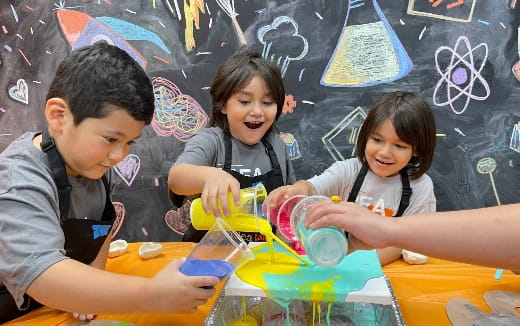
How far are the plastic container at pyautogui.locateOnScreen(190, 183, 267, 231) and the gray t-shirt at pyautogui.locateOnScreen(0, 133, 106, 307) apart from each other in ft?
0.91

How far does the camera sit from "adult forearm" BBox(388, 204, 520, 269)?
0.63 m

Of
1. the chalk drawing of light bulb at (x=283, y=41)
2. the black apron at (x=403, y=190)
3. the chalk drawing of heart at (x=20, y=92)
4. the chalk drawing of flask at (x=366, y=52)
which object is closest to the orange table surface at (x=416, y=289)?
the black apron at (x=403, y=190)

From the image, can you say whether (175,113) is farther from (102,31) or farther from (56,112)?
(56,112)

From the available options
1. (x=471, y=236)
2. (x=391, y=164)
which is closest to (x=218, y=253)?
(x=471, y=236)

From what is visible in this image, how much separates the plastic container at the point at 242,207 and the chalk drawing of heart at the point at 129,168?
109 cm

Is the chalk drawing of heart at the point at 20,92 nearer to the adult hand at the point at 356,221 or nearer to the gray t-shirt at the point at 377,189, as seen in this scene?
the gray t-shirt at the point at 377,189

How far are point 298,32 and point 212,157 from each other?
68 cm

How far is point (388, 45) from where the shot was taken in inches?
63.7

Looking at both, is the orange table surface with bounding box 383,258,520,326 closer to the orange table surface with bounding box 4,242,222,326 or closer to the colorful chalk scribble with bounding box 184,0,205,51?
the orange table surface with bounding box 4,242,222,326

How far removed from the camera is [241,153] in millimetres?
1442

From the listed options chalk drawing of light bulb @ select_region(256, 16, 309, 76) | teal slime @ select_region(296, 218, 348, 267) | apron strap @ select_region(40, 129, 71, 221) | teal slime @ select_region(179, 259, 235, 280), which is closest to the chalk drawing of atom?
chalk drawing of light bulb @ select_region(256, 16, 309, 76)

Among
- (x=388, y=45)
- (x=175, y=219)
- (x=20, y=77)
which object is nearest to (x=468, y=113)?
(x=388, y=45)

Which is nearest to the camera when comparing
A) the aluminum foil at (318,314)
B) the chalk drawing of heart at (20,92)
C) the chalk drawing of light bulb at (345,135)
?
the aluminum foil at (318,314)

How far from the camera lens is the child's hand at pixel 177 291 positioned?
0.64 metres
